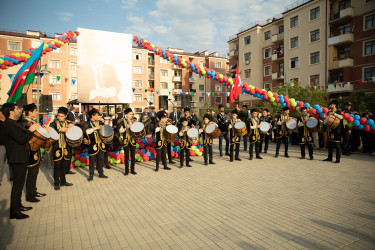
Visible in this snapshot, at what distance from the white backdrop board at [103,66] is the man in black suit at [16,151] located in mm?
8156

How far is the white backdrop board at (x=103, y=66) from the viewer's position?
11.7 m

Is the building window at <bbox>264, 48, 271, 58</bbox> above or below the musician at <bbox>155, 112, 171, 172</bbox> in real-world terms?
above

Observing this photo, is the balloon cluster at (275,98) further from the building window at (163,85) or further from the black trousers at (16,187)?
Answer: the building window at (163,85)

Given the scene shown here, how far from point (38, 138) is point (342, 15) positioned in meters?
30.5

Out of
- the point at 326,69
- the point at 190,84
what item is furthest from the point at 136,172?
the point at 190,84

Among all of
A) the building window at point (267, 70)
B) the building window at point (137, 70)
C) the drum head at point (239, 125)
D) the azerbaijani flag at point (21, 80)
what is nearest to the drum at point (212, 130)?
the drum head at point (239, 125)

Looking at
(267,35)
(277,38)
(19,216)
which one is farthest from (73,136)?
(267,35)

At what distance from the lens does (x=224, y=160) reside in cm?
898

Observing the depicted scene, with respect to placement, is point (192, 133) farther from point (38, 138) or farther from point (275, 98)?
point (38, 138)

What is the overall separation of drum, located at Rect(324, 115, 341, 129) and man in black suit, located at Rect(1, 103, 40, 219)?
8608 millimetres

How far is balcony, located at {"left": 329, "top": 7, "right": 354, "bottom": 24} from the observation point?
23.6m

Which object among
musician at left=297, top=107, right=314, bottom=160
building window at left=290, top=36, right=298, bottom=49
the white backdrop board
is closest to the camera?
musician at left=297, top=107, right=314, bottom=160

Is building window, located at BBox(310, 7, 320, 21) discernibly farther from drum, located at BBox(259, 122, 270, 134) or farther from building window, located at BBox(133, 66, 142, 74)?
building window, located at BBox(133, 66, 142, 74)

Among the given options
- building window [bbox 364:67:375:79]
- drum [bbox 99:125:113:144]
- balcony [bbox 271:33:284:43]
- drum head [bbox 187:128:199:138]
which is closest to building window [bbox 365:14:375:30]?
building window [bbox 364:67:375:79]
